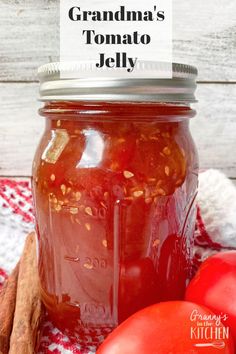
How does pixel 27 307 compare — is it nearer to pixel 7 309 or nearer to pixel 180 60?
pixel 7 309

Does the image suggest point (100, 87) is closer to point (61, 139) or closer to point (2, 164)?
point (61, 139)

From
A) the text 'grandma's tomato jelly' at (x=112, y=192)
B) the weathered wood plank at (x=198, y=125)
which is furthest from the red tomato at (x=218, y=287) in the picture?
the weathered wood plank at (x=198, y=125)

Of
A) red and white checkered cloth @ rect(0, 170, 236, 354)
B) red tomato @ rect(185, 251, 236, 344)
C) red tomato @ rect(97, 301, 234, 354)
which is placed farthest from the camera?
red and white checkered cloth @ rect(0, 170, 236, 354)

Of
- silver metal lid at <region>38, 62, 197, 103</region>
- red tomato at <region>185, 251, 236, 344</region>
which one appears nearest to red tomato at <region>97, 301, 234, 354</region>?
red tomato at <region>185, 251, 236, 344</region>

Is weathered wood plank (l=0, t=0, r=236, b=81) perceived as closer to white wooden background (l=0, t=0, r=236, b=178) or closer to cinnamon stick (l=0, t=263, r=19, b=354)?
white wooden background (l=0, t=0, r=236, b=178)

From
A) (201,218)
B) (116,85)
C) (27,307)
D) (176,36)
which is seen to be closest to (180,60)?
(176,36)
